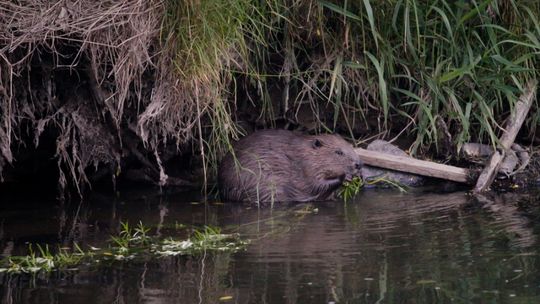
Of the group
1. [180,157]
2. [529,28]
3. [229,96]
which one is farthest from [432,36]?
[180,157]

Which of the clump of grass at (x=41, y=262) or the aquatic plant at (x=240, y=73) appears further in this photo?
the aquatic plant at (x=240, y=73)

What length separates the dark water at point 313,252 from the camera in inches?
152

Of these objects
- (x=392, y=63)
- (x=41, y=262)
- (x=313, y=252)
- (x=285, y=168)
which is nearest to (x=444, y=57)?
(x=392, y=63)

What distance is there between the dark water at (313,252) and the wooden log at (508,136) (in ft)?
0.58

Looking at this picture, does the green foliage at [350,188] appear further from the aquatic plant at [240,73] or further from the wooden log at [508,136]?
the wooden log at [508,136]

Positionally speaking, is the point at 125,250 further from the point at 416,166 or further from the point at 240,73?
the point at 416,166

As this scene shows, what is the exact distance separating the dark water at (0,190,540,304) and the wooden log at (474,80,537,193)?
0.58 ft

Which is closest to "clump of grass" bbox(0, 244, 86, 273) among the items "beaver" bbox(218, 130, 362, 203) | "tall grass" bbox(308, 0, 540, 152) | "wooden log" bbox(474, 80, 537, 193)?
"beaver" bbox(218, 130, 362, 203)

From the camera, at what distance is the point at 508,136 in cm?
634

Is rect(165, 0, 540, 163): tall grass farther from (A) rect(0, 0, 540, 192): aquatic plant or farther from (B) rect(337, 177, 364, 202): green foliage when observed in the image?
(B) rect(337, 177, 364, 202): green foliage

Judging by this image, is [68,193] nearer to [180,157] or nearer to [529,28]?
[180,157]

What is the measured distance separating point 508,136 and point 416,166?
1.98 ft

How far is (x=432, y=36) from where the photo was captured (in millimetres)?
6328

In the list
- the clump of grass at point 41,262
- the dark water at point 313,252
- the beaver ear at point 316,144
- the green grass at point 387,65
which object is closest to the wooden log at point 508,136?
the green grass at point 387,65
